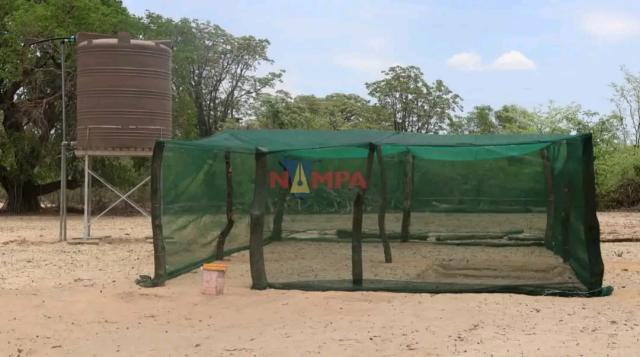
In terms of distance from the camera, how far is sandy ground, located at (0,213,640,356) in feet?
19.3

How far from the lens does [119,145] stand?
44.4ft

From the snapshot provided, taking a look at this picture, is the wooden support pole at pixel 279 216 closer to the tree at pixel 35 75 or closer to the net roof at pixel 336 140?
the net roof at pixel 336 140

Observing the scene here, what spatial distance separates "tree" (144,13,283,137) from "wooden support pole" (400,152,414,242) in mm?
25014

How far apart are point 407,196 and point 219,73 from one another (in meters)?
29.0

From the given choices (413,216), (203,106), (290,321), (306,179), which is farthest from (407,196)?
(203,106)

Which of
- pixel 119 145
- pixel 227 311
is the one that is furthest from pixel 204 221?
pixel 119 145

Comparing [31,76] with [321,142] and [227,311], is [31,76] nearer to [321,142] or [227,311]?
[321,142]

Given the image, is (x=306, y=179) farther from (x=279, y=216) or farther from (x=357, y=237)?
(x=357, y=237)

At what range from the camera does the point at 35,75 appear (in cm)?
2239

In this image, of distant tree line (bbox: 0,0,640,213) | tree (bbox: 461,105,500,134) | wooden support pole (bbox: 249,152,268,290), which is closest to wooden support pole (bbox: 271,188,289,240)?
wooden support pole (bbox: 249,152,268,290)

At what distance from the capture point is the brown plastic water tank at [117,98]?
13.5 m

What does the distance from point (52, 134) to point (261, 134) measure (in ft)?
51.0

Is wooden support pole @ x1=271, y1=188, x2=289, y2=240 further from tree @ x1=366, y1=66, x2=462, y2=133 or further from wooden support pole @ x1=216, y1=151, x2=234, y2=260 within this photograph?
tree @ x1=366, y1=66, x2=462, y2=133

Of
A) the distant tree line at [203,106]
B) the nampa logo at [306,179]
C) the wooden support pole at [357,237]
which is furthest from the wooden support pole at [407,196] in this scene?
the distant tree line at [203,106]
